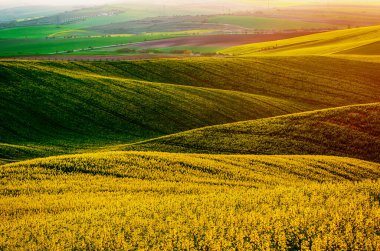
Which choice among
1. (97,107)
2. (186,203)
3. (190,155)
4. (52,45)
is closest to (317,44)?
(52,45)

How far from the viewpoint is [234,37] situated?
134 metres

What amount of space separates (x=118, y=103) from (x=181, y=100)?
27.3ft

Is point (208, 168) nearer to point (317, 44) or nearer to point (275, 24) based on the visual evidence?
point (317, 44)

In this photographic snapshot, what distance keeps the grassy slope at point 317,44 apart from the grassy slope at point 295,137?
2446 inches

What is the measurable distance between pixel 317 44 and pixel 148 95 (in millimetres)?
75968

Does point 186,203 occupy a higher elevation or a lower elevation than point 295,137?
higher

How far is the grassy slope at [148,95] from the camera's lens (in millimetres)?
47125

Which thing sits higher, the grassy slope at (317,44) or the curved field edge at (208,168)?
the grassy slope at (317,44)

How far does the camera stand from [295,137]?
38.0 metres

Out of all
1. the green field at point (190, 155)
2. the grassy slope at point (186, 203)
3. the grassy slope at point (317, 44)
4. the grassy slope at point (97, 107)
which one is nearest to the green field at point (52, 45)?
the grassy slope at point (317, 44)

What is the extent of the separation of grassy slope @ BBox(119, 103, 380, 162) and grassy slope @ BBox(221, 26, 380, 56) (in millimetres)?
62134

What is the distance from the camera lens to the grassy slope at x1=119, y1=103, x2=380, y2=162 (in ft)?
118

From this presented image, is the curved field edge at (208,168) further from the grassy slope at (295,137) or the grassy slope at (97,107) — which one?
the grassy slope at (97,107)

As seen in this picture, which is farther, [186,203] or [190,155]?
[190,155]
